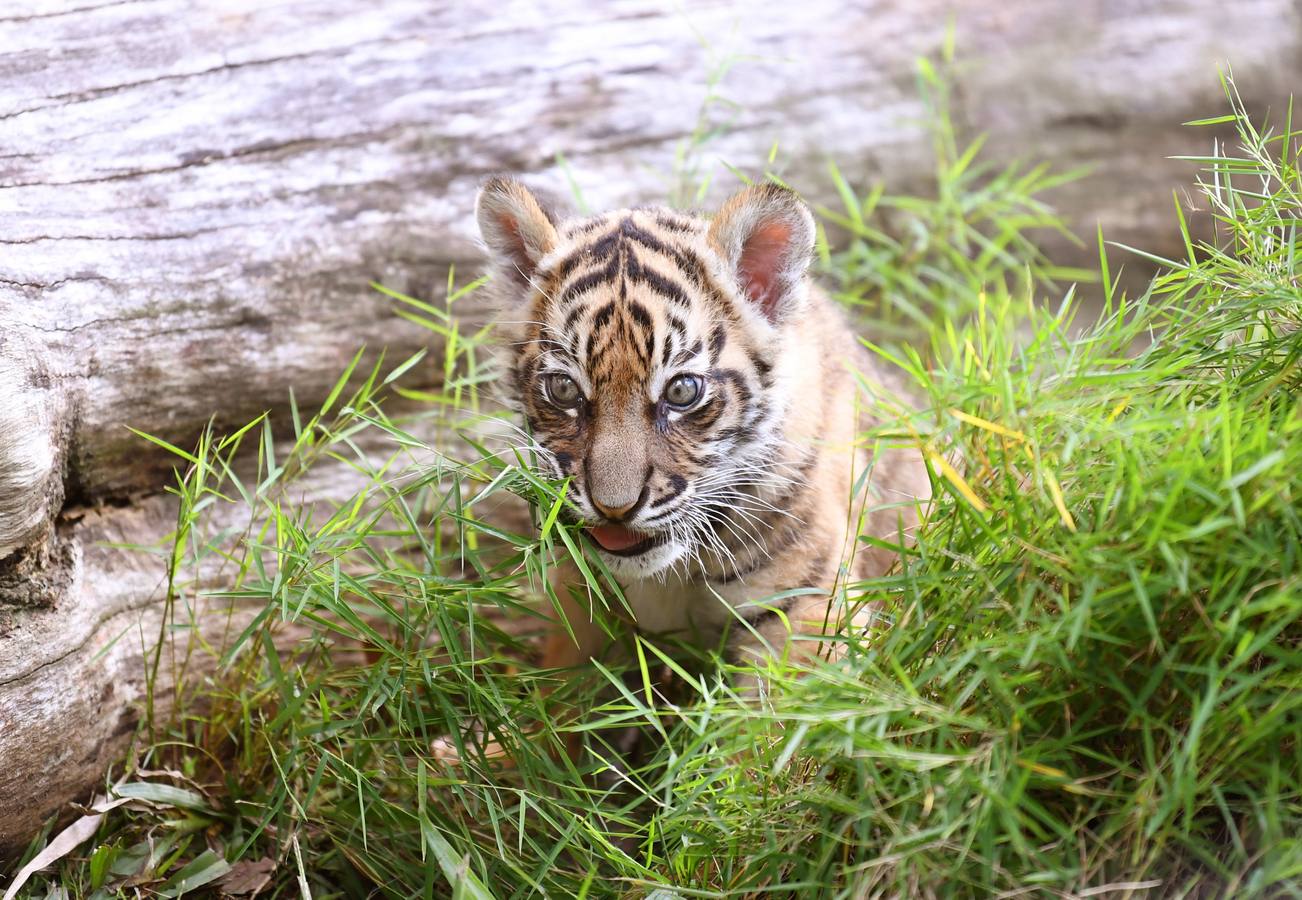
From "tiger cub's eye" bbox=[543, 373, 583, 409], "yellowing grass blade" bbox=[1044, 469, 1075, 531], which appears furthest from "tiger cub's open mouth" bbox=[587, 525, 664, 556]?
"yellowing grass blade" bbox=[1044, 469, 1075, 531]

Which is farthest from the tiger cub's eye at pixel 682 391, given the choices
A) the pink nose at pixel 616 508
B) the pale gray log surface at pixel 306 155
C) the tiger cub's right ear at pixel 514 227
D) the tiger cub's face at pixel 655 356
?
the pale gray log surface at pixel 306 155

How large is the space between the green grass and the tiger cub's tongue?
72mm

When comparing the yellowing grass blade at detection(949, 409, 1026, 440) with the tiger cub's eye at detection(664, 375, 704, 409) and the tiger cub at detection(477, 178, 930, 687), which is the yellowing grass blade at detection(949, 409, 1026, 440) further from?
the tiger cub's eye at detection(664, 375, 704, 409)

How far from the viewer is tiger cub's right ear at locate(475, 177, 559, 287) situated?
332 centimetres

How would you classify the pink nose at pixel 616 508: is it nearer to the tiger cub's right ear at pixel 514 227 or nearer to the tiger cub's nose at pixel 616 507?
the tiger cub's nose at pixel 616 507

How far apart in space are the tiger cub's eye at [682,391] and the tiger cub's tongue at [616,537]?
36 cm

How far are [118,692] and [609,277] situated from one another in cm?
185

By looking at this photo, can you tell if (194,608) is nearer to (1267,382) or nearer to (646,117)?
(646,117)

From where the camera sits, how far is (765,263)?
337 centimetres

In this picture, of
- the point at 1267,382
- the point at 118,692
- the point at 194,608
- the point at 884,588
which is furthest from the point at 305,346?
the point at 1267,382

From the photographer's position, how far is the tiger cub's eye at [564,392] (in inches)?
122

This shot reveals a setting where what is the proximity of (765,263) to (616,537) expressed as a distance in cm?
93

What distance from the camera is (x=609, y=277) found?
3.18 metres

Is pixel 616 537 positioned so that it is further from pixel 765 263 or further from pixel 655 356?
pixel 765 263
